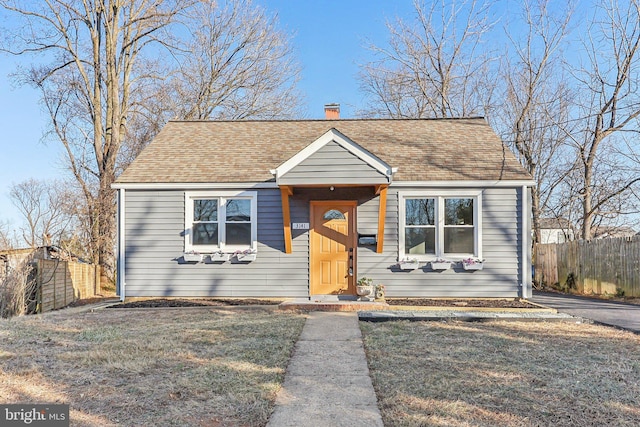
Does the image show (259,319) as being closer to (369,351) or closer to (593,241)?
(369,351)

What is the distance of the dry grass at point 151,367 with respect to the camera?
3.32 m

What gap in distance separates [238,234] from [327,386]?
630 centimetres

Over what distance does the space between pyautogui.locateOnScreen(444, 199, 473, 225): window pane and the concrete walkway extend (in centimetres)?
456

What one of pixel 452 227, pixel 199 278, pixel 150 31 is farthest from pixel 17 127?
pixel 452 227

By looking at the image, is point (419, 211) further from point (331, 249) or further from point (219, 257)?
point (219, 257)

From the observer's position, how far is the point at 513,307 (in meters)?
8.48

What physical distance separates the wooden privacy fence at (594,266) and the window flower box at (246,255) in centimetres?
961

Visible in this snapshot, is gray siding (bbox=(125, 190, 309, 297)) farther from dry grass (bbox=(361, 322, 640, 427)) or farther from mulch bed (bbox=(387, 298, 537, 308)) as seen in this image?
dry grass (bbox=(361, 322, 640, 427))

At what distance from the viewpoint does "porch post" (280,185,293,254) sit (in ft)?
29.9

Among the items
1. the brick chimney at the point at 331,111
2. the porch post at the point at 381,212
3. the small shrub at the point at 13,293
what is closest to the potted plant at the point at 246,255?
the porch post at the point at 381,212

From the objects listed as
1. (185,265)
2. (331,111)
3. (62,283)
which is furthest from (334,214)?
(62,283)

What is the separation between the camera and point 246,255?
31.4ft

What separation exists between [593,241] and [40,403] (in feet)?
45.2

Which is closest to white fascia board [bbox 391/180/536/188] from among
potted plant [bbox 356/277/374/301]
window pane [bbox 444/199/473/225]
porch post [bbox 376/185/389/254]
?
window pane [bbox 444/199/473/225]
